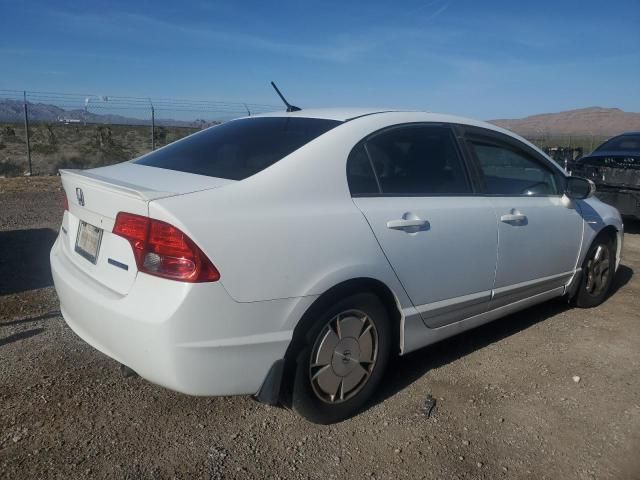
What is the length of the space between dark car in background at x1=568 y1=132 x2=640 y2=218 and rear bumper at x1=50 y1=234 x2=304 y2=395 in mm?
7189

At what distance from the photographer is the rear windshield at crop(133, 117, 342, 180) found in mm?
2965

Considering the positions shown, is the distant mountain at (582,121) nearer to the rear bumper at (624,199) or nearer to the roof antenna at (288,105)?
the rear bumper at (624,199)

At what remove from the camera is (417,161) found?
351 cm

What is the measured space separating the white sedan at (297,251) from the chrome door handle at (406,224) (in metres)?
0.01

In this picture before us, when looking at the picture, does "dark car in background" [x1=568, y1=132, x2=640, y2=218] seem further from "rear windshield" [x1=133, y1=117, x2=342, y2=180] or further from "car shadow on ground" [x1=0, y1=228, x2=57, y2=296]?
"car shadow on ground" [x1=0, y1=228, x2=57, y2=296]

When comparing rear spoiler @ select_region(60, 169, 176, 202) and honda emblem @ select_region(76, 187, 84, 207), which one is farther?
honda emblem @ select_region(76, 187, 84, 207)

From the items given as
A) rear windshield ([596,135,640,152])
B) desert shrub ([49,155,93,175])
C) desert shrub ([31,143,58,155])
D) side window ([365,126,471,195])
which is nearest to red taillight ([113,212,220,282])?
side window ([365,126,471,195])

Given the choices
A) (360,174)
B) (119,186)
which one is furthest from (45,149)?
(360,174)

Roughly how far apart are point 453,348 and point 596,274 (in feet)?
5.90

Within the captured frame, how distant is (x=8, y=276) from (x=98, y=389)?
243cm

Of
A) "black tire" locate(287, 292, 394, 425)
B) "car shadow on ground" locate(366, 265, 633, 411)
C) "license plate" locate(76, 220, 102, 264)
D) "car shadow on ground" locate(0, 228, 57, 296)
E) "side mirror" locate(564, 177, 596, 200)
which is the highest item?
"side mirror" locate(564, 177, 596, 200)

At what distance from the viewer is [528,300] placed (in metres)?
4.26

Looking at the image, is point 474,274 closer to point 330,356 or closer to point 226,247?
point 330,356

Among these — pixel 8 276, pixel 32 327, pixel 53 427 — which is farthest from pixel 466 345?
pixel 8 276
